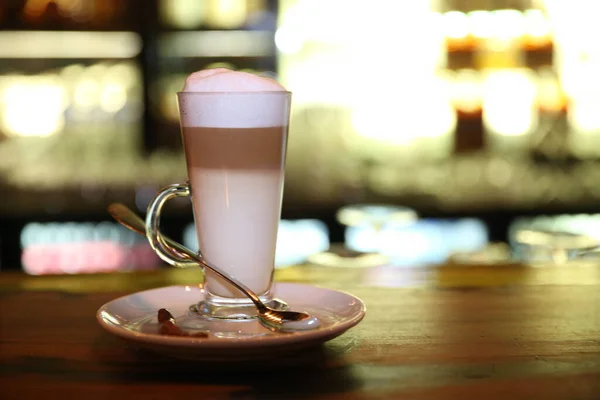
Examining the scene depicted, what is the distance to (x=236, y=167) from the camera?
0.84m

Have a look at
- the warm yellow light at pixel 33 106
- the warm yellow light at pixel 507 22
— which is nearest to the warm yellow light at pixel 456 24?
the warm yellow light at pixel 507 22

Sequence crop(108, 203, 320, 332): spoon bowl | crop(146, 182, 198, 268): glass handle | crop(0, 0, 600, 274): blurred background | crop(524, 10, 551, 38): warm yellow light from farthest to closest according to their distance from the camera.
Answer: crop(524, 10, 551, 38): warm yellow light < crop(0, 0, 600, 274): blurred background < crop(146, 182, 198, 268): glass handle < crop(108, 203, 320, 332): spoon bowl

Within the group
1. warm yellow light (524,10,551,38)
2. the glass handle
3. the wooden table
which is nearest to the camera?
the wooden table

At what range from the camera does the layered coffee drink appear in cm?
82

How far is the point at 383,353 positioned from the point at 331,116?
3.21m

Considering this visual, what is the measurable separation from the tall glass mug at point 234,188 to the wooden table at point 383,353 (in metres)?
0.13

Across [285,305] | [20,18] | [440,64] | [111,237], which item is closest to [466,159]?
[440,64]

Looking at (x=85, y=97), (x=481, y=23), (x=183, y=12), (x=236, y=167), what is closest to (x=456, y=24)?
(x=481, y=23)

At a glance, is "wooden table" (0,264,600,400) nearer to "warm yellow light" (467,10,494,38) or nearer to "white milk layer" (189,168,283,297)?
"white milk layer" (189,168,283,297)

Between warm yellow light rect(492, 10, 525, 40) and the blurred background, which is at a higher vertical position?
warm yellow light rect(492, 10, 525, 40)

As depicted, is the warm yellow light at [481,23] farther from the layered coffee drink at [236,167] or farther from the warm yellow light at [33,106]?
the layered coffee drink at [236,167]

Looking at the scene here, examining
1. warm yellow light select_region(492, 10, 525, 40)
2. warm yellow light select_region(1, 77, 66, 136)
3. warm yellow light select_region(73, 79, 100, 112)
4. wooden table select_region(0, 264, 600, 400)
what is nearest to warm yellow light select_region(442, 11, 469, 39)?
warm yellow light select_region(492, 10, 525, 40)

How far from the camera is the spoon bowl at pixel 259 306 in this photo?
0.73 m

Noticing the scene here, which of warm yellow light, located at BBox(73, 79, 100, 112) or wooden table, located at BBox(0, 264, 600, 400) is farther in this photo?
warm yellow light, located at BBox(73, 79, 100, 112)
